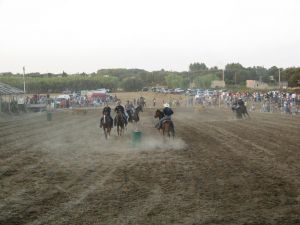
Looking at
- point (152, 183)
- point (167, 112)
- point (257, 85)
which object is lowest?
point (152, 183)

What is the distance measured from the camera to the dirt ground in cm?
855

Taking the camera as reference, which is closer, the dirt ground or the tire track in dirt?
the tire track in dirt

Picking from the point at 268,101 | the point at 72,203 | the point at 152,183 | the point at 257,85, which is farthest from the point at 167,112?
the point at 257,85

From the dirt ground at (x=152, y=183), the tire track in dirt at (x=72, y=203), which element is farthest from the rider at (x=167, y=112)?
the tire track in dirt at (x=72, y=203)

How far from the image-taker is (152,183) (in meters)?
11.4

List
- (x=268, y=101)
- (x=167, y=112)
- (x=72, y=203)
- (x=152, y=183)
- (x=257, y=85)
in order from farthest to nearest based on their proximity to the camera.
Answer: (x=257, y=85) → (x=268, y=101) → (x=167, y=112) → (x=152, y=183) → (x=72, y=203)

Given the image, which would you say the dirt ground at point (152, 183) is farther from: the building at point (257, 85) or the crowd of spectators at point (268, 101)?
the building at point (257, 85)

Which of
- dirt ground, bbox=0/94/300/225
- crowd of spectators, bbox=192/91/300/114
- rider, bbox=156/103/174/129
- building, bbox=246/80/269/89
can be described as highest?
building, bbox=246/80/269/89

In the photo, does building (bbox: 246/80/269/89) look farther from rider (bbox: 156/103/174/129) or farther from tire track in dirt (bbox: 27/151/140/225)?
tire track in dirt (bbox: 27/151/140/225)

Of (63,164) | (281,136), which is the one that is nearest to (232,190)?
(63,164)

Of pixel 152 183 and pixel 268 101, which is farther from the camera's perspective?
pixel 268 101

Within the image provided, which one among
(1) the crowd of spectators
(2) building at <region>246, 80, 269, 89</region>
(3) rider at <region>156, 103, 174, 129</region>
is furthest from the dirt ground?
(2) building at <region>246, 80, 269, 89</region>

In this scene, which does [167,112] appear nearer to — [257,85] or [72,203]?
[72,203]

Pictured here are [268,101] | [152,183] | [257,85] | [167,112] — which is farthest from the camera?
[257,85]
